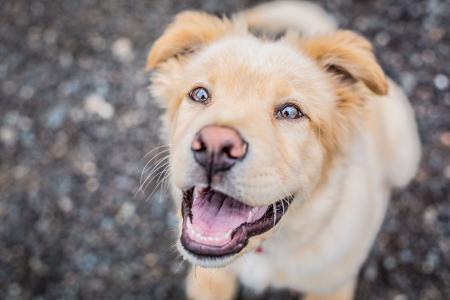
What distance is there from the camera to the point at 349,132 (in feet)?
8.14

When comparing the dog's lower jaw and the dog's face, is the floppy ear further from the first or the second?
the dog's lower jaw

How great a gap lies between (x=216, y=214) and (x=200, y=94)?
1.72 ft

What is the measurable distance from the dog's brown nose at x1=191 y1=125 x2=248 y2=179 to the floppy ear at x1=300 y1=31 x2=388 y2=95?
2.35ft

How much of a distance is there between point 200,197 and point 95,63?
2425mm

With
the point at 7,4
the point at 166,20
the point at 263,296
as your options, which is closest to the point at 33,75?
the point at 7,4

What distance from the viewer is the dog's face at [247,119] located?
1.95m

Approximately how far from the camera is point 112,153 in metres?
3.96

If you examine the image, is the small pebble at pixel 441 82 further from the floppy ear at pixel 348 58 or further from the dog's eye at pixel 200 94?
the dog's eye at pixel 200 94

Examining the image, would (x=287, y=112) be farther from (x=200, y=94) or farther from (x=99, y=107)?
(x=99, y=107)

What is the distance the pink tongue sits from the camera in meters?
2.19

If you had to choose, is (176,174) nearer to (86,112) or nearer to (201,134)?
(201,134)

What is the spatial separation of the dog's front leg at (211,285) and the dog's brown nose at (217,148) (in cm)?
147

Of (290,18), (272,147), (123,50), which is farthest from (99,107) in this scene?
(272,147)

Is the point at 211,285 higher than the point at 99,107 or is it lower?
lower
